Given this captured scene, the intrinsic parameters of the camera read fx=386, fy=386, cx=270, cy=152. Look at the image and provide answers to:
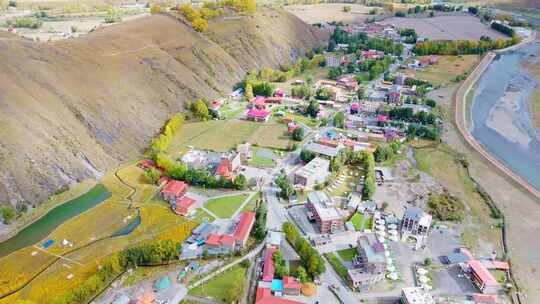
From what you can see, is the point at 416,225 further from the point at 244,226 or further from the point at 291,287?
the point at 244,226

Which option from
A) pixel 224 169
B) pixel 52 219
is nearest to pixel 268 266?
pixel 224 169

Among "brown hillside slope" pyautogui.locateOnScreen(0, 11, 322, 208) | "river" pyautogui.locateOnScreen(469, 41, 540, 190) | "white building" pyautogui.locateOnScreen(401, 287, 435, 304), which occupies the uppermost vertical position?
"brown hillside slope" pyautogui.locateOnScreen(0, 11, 322, 208)

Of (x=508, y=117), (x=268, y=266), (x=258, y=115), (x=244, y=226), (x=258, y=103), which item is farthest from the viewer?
(x=258, y=103)

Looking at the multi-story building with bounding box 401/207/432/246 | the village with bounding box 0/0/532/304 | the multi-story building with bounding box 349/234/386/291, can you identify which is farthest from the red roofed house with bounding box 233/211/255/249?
the multi-story building with bounding box 401/207/432/246

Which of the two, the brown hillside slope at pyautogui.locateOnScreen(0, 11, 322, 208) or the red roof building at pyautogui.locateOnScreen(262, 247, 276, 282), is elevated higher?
the brown hillside slope at pyautogui.locateOnScreen(0, 11, 322, 208)

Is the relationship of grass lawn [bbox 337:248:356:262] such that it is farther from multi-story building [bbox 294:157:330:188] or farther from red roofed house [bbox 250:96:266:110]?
red roofed house [bbox 250:96:266:110]
